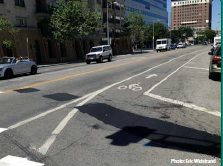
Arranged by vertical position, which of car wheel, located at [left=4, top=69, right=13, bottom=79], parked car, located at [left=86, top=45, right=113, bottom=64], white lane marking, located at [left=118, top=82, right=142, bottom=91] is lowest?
white lane marking, located at [left=118, top=82, right=142, bottom=91]

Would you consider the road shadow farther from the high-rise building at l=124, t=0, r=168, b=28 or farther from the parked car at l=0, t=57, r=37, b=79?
the high-rise building at l=124, t=0, r=168, b=28

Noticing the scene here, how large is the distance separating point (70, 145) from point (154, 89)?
6011mm

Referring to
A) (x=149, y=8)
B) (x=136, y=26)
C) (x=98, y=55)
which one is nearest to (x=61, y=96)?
(x=98, y=55)

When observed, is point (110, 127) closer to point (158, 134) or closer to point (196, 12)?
point (158, 134)

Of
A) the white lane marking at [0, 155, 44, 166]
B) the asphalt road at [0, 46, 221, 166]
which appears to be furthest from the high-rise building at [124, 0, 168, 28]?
the white lane marking at [0, 155, 44, 166]

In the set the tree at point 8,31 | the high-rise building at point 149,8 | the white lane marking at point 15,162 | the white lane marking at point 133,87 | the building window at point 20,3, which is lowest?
the white lane marking at point 15,162

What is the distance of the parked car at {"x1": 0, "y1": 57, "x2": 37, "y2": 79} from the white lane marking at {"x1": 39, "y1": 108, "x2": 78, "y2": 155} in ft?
33.9

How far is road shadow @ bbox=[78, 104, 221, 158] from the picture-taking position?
436cm

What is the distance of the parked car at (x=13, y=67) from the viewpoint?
15.2 m

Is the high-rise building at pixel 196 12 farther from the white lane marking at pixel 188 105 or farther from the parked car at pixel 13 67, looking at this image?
the white lane marking at pixel 188 105

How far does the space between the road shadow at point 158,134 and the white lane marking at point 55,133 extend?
1.88 ft

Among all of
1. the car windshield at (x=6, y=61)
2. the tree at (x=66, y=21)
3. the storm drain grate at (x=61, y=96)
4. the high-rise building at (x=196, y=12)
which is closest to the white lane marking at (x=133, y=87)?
the storm drain grate at (x=61, y=96)

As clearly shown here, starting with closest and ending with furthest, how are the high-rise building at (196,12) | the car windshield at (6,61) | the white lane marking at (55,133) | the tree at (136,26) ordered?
the white lane marking at (55,133)
the car windshield at (6,61)
the tree at (136,26)
the high-rise building at (196,12)

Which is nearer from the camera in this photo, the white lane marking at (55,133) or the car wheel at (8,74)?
the white lane marking at (55,133)
